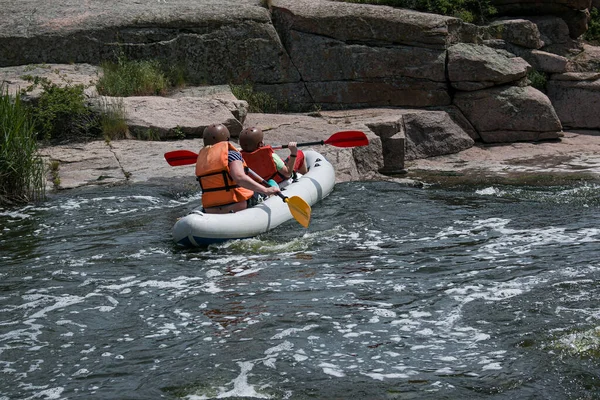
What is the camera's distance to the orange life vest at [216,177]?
7.26 metres

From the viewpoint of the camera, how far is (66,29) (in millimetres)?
→ 12539

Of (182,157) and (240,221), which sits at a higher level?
(182,157)

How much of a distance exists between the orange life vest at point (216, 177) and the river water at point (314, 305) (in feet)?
1.64

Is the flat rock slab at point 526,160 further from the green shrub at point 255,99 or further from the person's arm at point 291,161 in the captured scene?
the person's arm at point 291,161

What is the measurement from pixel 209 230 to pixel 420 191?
3218mm

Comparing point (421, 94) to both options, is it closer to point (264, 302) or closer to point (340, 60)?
point (340, 60)

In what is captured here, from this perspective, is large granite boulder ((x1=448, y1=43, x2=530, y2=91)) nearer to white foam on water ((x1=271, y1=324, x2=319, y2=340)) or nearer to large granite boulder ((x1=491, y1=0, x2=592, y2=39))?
large granite boulder ((x1=491, y1=0, x2=592, y2=39))

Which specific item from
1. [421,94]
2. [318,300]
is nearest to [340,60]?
[421,94]

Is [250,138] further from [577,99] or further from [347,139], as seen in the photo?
[577,99]

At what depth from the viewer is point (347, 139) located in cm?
958

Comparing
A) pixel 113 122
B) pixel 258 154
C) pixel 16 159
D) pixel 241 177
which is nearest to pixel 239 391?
pixel 241 177

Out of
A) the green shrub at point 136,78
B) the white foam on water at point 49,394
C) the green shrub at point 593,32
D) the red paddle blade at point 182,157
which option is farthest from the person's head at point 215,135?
the green shrub at point 593,32

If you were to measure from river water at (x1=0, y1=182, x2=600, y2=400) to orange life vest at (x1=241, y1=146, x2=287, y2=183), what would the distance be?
62 cm

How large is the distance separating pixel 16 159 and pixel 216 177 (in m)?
2.45
